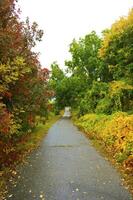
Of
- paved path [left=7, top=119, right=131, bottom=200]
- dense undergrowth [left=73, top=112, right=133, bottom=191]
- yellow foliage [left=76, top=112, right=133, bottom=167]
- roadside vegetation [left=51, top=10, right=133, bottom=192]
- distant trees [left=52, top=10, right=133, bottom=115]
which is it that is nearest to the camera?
paved path [left=7, top=119, right=131, bottom=200]

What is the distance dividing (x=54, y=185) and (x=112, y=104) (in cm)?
2020

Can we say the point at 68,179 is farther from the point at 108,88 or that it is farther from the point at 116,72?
the point at 108,88

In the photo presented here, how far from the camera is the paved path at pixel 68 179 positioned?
891cm

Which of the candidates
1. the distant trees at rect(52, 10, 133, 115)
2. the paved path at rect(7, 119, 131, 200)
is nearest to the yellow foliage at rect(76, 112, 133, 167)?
the paved path at rect(7, 119, 131, 200)

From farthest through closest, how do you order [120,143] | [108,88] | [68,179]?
[108,88]
[120,143]
[68,179]

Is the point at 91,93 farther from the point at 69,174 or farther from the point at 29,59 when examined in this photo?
the point at 69,174

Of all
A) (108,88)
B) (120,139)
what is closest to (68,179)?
(120,139)

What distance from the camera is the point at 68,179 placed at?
1059 cm

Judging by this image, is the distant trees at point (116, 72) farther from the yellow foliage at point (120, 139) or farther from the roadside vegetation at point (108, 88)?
the yellow foliage at point (120, 139)

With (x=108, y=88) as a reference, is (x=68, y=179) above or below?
below

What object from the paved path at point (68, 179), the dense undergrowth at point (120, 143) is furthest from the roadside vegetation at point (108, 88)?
the paved path at point (68, 179)

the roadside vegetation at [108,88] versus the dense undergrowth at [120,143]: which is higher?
the roadside vegetation at [108,88]

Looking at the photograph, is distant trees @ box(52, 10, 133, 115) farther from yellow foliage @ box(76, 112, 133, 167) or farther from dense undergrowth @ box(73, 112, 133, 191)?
yellow foliage @ box(76, 112, 133, 167)

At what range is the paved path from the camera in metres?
8.91
